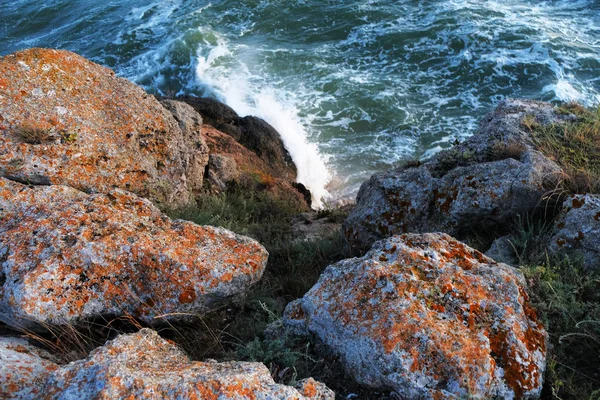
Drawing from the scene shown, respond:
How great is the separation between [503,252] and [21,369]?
11.1 ft

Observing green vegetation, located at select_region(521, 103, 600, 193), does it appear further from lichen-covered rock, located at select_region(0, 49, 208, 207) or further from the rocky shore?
lichen-covered rock, located at select_region(0, 49, 208, 207)

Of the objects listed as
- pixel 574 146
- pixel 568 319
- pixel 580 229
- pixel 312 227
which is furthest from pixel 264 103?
pixel 568 319

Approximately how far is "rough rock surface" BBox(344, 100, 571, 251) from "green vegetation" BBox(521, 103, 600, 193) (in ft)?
0.40

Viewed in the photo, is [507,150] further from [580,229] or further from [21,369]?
[21,369]

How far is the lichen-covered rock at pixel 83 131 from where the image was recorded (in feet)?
14.5

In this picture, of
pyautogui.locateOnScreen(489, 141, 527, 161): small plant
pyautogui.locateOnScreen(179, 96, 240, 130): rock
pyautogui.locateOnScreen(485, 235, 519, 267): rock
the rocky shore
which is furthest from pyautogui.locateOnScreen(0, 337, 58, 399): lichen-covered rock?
pyautogui.locateOnScreen(179, 96, 240, 130): rock

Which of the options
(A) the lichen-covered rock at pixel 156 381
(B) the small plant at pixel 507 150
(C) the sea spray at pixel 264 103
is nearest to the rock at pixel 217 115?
(C) the sea spray at pixel 264 103

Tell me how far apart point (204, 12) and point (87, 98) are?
42.9 ft

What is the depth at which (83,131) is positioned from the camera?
479 cm

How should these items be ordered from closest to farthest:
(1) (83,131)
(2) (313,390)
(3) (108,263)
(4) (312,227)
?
(2) (313,390) → (3) (108,263) → (1) (83,131) → (4) (312,227)

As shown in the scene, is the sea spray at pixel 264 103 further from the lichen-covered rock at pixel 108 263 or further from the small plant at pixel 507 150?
the lichen-covered rock at pixel 108 263

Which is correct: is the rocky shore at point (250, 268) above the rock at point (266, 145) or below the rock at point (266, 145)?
above

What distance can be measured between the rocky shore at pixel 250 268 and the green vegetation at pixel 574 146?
0.04 meters

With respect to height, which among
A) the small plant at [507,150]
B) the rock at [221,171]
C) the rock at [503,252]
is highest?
the small plant at [507,150]
